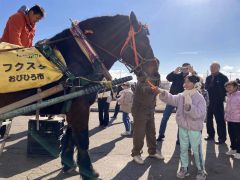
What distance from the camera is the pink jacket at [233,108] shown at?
631cm

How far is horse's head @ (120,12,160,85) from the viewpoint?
397 centimetres

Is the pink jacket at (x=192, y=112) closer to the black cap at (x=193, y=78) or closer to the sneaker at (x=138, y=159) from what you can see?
the black cap at (x=193, y=78)

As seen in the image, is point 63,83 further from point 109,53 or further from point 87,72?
point 109,53

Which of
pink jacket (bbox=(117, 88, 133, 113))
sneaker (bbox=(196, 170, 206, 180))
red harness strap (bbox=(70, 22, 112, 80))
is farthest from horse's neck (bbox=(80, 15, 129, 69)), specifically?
pink jacket (bbox=(117, 88, 133, 113))

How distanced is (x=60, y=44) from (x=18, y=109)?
3.25 ft

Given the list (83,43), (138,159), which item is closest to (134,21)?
(83,43)

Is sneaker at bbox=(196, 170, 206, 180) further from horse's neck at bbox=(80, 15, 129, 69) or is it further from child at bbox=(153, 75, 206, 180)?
horse's neck at bbox=(80, 15, 129, 69)

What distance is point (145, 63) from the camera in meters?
4.06

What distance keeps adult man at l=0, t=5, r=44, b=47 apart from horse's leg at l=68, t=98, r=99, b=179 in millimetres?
1299

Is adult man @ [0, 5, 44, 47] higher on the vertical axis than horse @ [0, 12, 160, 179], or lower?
higher

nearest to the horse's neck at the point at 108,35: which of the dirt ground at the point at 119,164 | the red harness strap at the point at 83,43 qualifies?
the red harness strap at the point at 83,43

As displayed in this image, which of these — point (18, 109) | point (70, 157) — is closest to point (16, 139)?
point (70, 157)

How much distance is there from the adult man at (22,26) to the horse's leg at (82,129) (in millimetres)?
1299

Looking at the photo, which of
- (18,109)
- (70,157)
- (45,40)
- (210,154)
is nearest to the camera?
(18,109)
